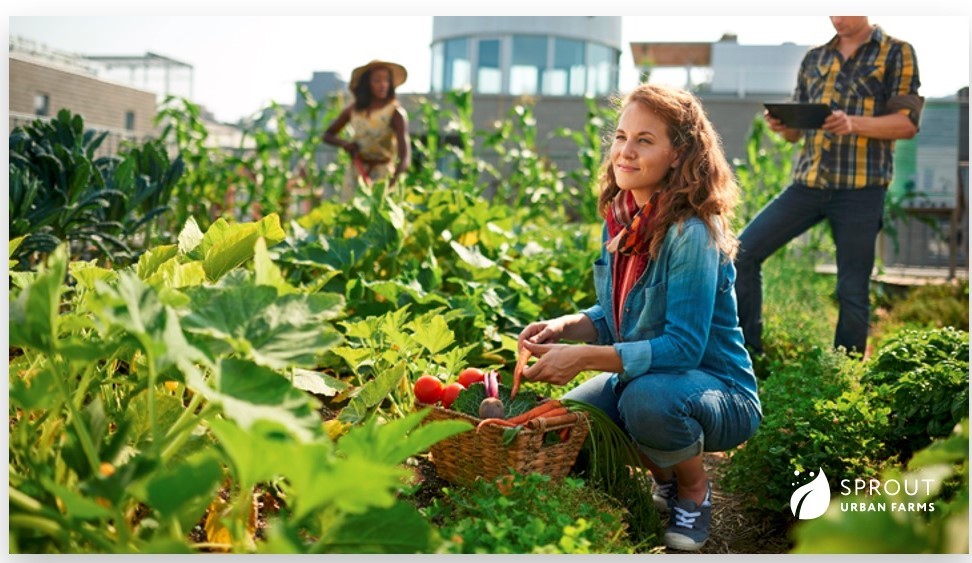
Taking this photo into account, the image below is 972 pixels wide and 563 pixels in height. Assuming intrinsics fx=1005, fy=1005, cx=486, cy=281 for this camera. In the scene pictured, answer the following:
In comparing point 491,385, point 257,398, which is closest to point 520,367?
point 491,385

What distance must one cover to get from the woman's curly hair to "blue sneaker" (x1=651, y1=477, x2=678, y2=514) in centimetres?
58

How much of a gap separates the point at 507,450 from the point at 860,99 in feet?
7.48

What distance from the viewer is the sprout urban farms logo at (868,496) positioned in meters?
1.76

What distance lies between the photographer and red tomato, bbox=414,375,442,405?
2.39 meters

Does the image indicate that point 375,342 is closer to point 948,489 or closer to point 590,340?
point 590,340

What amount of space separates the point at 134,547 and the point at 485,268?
229 centimetres

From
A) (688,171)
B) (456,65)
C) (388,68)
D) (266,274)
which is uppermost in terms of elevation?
(456,65)

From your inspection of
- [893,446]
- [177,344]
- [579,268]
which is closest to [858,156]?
[579,268]

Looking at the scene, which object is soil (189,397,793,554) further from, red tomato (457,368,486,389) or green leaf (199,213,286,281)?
green leaf (199,213,286,281)

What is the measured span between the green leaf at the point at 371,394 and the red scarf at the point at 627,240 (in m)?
0.58

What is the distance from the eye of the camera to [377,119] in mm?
6066

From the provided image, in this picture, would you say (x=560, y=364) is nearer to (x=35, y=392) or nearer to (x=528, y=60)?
(x=35, y=392)

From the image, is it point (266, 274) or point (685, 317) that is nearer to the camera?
point (266, 274)

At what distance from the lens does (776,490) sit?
94.3 inches
